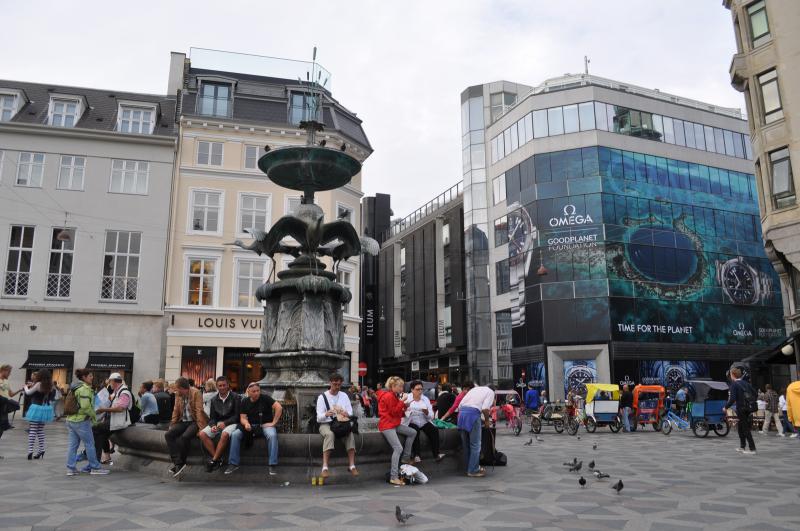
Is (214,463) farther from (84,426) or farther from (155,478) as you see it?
(84,426)

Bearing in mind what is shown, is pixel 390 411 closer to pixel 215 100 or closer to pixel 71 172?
pixel 71 172

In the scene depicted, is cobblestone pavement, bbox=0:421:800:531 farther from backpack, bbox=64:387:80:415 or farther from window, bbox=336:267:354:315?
window, bbox=336:267:354:315

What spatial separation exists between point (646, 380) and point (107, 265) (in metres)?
30.8

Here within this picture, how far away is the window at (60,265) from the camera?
99.5 feet

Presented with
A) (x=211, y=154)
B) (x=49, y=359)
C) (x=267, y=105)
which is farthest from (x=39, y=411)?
(x=267, y=105)

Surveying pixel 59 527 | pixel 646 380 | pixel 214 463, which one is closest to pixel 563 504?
pixel 214 463

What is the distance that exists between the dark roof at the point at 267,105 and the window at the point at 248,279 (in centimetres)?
772

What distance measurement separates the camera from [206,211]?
3306 centimetres

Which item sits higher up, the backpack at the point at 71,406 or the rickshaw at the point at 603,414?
the backpack at the point at 71,406

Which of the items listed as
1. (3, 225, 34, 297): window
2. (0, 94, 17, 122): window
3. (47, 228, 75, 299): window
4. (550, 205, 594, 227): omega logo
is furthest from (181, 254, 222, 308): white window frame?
(550, 205, 594, 227): omega logo

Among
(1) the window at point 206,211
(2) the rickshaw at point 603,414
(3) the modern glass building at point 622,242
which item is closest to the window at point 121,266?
(1) the window at point 206,211

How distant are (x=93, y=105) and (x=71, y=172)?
4751 millimetres

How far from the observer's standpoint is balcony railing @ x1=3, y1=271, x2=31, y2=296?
98.3 ft

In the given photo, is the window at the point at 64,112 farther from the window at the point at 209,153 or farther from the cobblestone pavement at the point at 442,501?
the cobblestone pavement at the point at 442,501
